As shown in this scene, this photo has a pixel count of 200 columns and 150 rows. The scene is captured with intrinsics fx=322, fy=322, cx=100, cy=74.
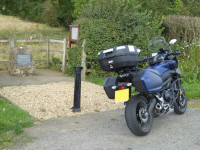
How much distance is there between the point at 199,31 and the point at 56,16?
19.2m

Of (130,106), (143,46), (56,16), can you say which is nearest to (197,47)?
(143,46)

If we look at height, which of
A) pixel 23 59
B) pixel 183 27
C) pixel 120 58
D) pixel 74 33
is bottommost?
pixel 23 59

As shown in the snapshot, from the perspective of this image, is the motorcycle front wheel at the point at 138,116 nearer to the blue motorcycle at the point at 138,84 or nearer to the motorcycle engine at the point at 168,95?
the blue motorcycle at the point at 138,84

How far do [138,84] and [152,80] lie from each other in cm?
28

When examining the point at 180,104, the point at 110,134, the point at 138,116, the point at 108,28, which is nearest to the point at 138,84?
the point at 138,116

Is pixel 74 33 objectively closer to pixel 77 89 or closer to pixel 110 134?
pixel 77 89

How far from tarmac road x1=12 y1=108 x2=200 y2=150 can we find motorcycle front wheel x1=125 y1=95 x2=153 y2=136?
0.15 metres

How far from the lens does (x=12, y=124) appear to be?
5.59 meters

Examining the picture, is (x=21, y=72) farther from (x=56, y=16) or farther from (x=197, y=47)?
(x=56, y=16)

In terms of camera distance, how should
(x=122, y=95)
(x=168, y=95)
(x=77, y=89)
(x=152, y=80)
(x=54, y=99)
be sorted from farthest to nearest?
(x=54, y=99) < (x=77, y=89) < (x=168, y=95) < (x=152, y=80) < (x=122, y=95)

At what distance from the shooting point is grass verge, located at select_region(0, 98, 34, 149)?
4.92m

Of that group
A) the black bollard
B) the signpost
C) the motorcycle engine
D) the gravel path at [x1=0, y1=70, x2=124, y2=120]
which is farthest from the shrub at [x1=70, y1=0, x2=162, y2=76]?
the motorcycle engine

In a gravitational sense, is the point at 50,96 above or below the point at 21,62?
below

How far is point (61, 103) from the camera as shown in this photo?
24.5ft
